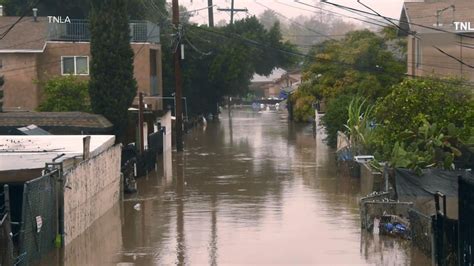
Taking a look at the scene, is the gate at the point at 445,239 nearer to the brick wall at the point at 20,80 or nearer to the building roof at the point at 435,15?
the building roof at the point at 435,15

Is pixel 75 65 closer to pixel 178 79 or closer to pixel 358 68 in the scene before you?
pixel 178 79

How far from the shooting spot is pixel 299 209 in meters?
29.7

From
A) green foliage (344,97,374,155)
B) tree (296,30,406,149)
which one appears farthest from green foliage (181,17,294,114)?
green foliage (344,97,374,155)

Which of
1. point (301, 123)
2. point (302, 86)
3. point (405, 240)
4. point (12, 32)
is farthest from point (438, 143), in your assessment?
point (301, 123)

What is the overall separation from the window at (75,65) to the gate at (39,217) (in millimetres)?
30512

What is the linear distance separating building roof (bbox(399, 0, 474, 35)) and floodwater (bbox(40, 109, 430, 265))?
7320mm

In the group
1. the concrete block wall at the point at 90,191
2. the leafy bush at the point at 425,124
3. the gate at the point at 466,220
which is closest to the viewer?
the gate at the point at 466,220

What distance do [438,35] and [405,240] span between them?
24186 mm

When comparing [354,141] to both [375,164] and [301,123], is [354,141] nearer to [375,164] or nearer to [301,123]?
[375,164]

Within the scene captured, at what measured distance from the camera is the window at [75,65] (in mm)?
52094

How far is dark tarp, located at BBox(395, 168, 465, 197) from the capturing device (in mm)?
26891

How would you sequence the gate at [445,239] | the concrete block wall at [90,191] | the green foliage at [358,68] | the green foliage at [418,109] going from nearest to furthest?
the gate at [445,239] < the concrete block wall at [90,191] < the green foliage at [418,109] < the green foliage at [358,68]

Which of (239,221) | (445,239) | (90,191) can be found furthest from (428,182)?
(445,239)

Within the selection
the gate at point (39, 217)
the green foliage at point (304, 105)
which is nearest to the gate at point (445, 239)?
the gate at point (39, 217)
